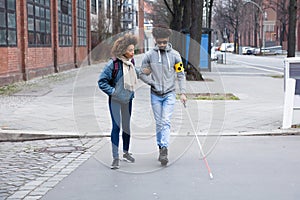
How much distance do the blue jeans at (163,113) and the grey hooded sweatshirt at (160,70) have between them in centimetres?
8

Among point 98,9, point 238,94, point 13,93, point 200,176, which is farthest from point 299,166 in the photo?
point 98,9

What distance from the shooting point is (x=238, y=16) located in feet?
245

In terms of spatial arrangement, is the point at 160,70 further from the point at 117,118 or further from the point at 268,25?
the point at 268,25

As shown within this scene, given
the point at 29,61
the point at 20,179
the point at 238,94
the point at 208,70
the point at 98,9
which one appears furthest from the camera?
the point at 98,9

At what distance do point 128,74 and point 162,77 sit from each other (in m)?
0.49

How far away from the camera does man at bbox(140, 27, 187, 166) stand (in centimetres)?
677

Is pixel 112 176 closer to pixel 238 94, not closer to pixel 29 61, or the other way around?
pixel 238 94

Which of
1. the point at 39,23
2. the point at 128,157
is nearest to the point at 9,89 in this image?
the point at 39,23

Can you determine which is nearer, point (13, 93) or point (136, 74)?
point (136, 74)

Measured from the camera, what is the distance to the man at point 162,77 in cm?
677

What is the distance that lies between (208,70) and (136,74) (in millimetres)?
21826

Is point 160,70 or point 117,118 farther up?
point 160,70

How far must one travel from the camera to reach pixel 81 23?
35812 mm

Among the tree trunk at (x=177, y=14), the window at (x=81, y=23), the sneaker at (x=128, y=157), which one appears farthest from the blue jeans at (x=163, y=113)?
the window at (x=81, y=23)
